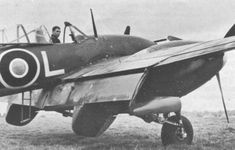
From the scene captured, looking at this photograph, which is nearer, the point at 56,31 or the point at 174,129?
the point at 174,129

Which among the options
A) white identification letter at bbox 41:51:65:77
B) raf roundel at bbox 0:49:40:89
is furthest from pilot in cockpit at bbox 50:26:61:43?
raf roundel at bbox 0:49:40:89

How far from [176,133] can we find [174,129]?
97mm

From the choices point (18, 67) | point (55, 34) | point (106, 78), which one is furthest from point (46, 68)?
point (55, 34)

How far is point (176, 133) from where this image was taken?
20.6ft

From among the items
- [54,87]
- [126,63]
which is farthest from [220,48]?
[54,87]

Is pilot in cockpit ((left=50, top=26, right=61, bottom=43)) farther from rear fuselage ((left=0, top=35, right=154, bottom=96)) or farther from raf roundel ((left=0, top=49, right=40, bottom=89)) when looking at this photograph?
raf roundel ((left=0, top=49, right=40, bottom=89))

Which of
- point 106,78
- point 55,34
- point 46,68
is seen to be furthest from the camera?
point 55,34

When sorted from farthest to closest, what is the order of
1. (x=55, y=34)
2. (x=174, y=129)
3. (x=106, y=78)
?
(x=55, y=34), (x=174, y=129), (x=106, y=78)

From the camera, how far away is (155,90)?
19.4 feet

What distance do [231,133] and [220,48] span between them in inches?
129

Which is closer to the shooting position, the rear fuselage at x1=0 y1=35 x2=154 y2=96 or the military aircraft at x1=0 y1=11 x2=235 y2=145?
the military aircraft at x1=0 y1=11 x2=235 y2=145

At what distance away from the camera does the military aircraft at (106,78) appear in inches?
213

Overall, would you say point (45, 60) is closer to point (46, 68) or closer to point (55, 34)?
point (46, 68)

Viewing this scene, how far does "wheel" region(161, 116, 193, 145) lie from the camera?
20.2ft
